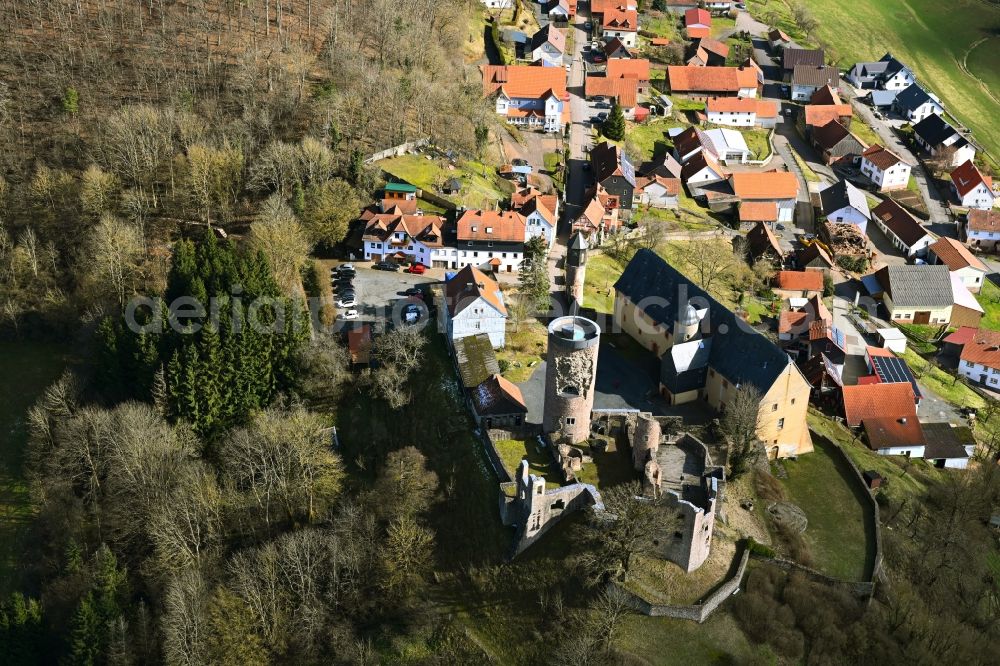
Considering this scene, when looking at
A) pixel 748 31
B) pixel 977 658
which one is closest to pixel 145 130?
pixel 977 658

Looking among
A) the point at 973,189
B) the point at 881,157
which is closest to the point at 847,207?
the point at 881,157

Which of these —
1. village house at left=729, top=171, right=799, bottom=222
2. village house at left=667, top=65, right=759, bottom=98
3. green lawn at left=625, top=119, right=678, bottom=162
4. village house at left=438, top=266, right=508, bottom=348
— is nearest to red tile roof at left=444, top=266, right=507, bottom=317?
village house at left=438, top=266, right=508, bottom=348

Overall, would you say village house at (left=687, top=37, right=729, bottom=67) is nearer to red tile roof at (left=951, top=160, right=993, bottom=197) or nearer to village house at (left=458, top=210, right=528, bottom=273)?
red tile roof at (left=951, top=160, right=993, bottom=197)

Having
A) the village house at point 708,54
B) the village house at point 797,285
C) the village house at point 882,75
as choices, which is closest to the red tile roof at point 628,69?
the village house at point 708,54

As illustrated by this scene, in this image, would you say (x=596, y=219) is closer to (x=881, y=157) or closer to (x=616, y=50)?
(x=881, y=157)

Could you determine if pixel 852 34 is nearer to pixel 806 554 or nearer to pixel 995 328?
pixel 995 328
